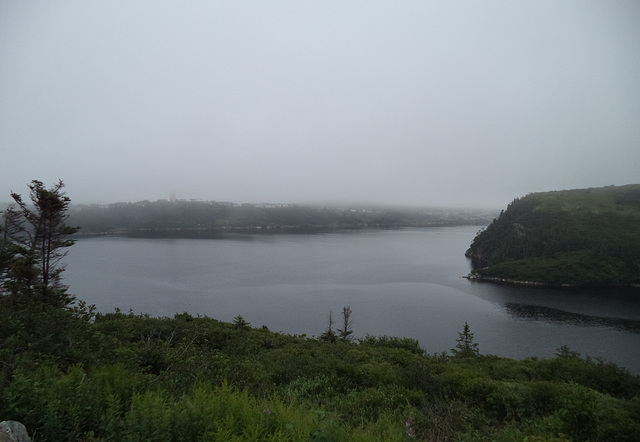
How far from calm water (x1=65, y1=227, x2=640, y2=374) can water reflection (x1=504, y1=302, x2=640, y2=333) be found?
18cm

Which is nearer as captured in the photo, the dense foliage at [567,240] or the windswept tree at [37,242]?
the windswept tree at [37,242]

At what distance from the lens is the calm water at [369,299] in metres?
46.1

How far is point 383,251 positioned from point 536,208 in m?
74.5

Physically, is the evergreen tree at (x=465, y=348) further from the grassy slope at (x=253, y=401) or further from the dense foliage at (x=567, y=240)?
the dense foliage at (x=567, y=240)

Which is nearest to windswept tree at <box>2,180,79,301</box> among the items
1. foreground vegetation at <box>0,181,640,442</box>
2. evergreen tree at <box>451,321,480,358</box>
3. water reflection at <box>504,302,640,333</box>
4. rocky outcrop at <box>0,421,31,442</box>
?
foreground vegetation at <box>0,181,640,442</box>

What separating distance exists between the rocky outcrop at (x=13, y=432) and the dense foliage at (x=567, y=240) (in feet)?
326

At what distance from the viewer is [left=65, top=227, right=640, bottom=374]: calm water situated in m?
46.1

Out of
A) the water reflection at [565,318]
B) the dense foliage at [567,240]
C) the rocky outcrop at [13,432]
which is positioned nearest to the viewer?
the rocky outcrop at [13,432]

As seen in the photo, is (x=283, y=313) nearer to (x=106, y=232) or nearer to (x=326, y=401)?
(x=326, y=401)

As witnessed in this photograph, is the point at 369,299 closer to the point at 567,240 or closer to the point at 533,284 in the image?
the point at 533,284

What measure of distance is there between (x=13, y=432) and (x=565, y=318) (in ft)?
236

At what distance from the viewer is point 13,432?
3.18 metres

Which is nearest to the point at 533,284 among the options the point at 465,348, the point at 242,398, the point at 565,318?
the point at 565,318

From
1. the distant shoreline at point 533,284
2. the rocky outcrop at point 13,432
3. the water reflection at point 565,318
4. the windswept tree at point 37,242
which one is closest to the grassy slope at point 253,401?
the rocky outcrop at point 13,432
